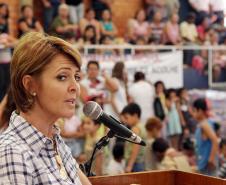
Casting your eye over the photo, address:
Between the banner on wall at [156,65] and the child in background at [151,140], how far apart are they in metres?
0.87

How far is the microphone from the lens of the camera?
210cm

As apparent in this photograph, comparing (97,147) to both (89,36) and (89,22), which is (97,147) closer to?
(89,36)

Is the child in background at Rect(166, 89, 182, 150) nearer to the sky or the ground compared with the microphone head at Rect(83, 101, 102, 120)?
nearer to the ground

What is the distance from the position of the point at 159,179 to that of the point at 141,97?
159 inches

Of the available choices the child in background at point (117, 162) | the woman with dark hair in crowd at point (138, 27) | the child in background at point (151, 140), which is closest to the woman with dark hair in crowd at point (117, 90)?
the child in background at point (151, 140)

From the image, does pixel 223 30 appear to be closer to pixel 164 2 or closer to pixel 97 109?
pixel 164 2

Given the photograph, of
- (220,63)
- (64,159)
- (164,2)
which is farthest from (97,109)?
(164,2)

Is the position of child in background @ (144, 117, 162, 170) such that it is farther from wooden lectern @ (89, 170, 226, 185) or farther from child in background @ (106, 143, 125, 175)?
wooden lectern @ (89, 170, 226, 185)

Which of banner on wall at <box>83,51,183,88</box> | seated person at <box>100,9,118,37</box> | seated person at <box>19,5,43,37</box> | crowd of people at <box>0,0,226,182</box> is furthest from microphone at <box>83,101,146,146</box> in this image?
seated person at <box>100,9,118,37</box>

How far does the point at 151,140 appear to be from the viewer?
553 cm

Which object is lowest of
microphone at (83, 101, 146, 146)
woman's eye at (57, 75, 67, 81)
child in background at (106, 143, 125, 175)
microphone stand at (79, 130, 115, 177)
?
child in background at (106, 143, 125, 175)

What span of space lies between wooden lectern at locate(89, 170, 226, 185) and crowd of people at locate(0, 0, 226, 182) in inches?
37.3

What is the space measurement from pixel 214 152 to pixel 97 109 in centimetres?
366

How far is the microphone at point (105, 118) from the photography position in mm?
2104
